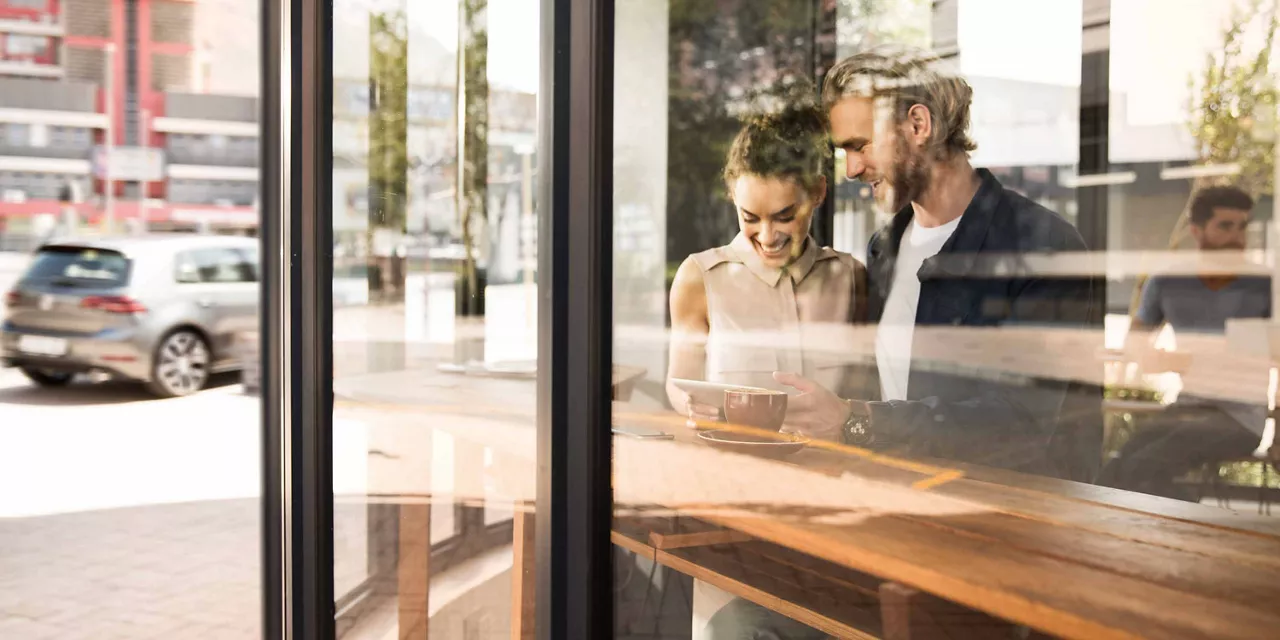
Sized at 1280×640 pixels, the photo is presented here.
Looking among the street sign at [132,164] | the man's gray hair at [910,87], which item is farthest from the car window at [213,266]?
the man's gray hair at [910,87]

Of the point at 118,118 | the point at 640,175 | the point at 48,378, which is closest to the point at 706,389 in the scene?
the point at 640,175

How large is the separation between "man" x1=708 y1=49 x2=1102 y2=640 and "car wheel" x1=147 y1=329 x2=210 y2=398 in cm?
622

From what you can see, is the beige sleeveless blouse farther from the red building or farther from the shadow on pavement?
the red building

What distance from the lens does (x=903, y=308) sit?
1752mm

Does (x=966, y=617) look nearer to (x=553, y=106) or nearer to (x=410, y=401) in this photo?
(x=553, y=106)

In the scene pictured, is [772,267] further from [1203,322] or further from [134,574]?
[134,574]

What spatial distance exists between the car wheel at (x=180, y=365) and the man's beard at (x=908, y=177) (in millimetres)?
6266

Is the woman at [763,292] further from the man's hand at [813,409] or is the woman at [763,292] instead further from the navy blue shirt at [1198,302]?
the navy blue shirt at [1198,302]

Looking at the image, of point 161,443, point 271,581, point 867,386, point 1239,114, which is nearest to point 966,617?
point 867,386

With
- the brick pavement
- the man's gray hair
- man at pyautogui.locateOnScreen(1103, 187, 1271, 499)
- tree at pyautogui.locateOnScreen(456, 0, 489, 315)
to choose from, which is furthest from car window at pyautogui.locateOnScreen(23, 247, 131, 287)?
man at pyautogui.locateOnScreen(1103, 187, 1271, 499)

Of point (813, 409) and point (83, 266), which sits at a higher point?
point (83, 266)

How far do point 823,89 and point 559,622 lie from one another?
1.01 metres

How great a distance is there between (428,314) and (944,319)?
995mm

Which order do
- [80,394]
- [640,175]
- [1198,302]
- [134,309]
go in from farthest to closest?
[80,394]
[134,309]
[640,175]
[1198,302]
